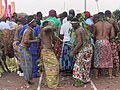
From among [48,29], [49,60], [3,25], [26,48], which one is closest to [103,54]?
[49,60]

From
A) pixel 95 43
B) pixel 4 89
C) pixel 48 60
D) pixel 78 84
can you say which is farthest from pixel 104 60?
pixel 4 89

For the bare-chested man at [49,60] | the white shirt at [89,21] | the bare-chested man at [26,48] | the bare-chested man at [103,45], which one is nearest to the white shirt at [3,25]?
the white shirt at [89,21]

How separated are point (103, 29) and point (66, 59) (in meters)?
1.37

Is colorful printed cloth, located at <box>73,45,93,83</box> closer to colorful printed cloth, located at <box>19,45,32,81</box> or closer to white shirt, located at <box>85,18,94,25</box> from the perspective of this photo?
colorful printed cloth, located at <box>19,45,32,81</box>

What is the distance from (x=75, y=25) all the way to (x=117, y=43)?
5.71ft

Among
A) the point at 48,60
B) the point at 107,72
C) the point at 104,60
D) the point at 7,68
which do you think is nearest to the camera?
the point at 48,60

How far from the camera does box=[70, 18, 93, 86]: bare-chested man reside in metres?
8.37

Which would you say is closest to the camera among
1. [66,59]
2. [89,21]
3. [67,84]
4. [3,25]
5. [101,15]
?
[67,84]

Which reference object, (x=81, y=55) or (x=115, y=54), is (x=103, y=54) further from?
(x=81, y=55)

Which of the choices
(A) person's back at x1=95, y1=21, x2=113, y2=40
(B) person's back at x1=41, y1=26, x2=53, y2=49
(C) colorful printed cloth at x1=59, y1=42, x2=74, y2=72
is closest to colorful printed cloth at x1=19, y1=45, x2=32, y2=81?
(B) person's back at x1=41, y1=26, x2=53, y2=49

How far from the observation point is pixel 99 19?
9.33m

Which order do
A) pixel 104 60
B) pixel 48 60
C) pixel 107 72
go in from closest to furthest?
pixel 48 60, pixel 104 60, pixel 107 72

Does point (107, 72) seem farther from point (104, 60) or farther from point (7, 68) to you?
point (7, 68)

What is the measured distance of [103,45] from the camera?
29.7 ft
